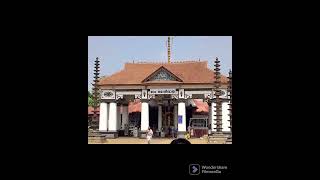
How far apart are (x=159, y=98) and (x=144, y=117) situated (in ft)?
4.06

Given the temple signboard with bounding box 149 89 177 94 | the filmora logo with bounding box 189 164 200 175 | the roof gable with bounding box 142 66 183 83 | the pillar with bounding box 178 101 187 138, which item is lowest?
the filmora logo with bounding box 189 164 200 175

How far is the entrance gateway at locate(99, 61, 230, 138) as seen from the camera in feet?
18.6

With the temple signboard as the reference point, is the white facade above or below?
below

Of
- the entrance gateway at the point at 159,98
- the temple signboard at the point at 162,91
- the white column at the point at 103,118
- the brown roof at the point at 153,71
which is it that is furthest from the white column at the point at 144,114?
the white column at the point at 103,118

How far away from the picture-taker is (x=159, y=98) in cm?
757

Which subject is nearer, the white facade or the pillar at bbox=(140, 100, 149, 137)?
the pillar at bbox=(140, 100, 149, 137)

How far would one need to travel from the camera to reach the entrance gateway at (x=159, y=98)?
5.68m

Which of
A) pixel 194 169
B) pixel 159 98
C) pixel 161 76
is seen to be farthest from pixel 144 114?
pixel 194 169

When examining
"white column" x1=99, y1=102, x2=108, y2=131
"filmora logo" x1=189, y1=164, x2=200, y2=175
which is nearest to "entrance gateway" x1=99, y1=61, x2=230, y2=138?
"white column" x1=99, y1=102, x2=108, y2=131

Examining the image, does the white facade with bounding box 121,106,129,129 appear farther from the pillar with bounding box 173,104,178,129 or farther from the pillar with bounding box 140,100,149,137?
the pillar with bounding box 173,104,178,129

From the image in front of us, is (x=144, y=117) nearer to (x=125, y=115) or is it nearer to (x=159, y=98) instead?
(x=125, y=115)
